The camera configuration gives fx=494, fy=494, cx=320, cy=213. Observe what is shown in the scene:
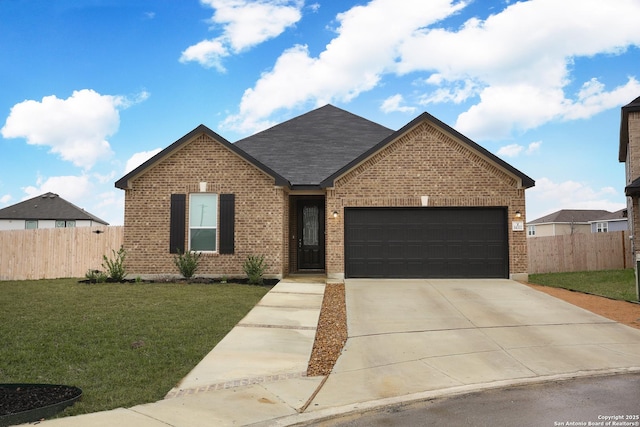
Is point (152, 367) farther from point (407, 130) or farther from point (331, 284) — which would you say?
point (407, 130)

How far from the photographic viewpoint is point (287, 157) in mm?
17922

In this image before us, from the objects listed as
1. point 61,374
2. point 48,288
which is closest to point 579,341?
point 61,374

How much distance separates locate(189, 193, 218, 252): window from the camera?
1536 centimetres

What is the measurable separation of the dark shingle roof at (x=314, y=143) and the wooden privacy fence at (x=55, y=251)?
20.7 feet

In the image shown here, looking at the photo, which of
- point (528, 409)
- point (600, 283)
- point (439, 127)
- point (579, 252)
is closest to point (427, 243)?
point (439, 127)

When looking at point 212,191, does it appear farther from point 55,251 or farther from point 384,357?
point 384,357

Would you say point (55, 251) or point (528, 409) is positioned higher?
point (55, 251)

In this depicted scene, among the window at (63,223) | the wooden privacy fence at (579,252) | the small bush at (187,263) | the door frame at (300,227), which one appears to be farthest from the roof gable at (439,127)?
the window at (63,223)

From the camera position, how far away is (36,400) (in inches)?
198

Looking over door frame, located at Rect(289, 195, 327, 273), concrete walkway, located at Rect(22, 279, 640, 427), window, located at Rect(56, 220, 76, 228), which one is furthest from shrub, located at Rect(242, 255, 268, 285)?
window, located at Rect(56, 220, 76, 228)

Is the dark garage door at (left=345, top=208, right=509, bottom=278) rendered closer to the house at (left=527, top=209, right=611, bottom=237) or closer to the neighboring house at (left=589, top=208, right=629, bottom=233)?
the neighboring house at (left=589, top=208, right=629, bottom=233)

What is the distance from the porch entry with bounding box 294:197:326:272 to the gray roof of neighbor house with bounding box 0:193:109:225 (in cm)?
3211

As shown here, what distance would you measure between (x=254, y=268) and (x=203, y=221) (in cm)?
243

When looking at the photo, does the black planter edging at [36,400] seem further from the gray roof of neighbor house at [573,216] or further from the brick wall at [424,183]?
the gray roof of neighbor house at [573,216]
